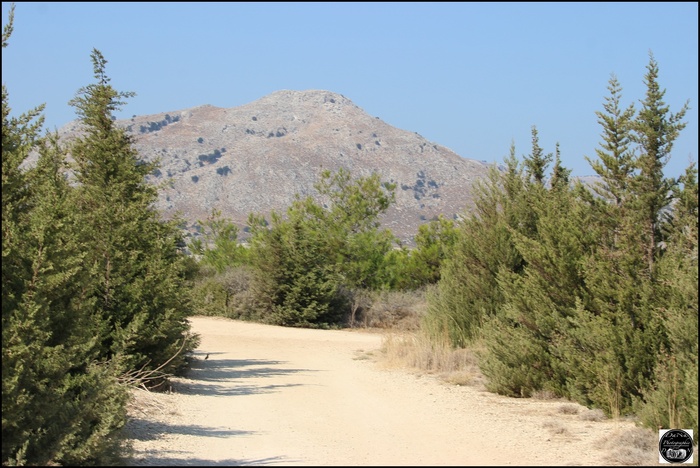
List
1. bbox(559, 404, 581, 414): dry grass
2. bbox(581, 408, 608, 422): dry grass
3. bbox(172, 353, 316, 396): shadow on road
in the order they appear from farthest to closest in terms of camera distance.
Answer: bbox(172, 353, 316, 396): shadow on road, bbox(559, 404, 581, 414): dry grass, bbox(581, 408, 608, 422): dry grass

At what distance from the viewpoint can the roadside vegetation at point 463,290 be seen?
26.7ft

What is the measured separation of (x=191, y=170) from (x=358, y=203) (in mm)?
74710

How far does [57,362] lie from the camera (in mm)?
8078

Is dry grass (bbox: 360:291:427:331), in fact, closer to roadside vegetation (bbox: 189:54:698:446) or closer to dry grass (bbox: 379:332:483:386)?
roadside vegetation (bbox: 189:54:698:446)

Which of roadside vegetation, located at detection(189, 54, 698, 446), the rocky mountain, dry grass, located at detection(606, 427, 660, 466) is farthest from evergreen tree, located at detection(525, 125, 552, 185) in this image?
the rocky mountain

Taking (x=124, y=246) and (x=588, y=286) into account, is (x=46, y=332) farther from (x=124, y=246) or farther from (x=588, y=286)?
(x=588, y=286)

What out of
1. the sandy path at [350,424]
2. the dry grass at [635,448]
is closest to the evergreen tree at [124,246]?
the sandy path at [350,424]

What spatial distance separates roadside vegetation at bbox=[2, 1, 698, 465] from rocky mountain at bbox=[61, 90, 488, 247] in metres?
73.5

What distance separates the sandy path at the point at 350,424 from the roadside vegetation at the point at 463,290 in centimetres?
69

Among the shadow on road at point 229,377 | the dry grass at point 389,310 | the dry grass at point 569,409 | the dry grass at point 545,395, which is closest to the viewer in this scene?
the dry grass at point 569,409

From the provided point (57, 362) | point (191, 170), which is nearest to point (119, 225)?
point (57, 362)

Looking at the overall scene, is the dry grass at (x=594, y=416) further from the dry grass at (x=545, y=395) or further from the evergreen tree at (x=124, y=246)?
the evergreen tree at (x=124, y=246)

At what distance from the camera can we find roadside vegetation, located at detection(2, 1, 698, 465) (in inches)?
320

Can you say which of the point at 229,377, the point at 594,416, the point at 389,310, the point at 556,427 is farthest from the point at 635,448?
the point at 389,310
